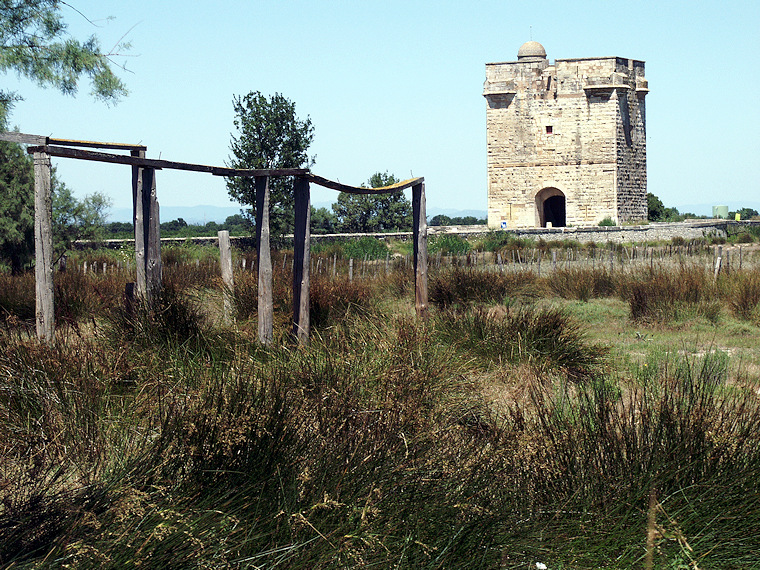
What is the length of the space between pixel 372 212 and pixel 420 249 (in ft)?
106

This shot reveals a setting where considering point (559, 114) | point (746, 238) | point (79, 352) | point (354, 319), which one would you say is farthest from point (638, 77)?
point (79, 352)

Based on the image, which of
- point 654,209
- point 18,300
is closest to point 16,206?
point 18,300

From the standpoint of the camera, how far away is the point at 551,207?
33062 mm

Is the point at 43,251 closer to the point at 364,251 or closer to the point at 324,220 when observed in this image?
the point at 364,251

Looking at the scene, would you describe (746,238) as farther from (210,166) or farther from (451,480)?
(451,480)

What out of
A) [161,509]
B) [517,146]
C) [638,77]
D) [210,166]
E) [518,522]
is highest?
[638,77]

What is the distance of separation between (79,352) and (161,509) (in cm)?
205

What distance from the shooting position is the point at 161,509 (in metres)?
2.37

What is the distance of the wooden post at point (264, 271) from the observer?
217 inches

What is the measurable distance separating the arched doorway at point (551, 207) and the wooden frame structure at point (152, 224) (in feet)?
81.2

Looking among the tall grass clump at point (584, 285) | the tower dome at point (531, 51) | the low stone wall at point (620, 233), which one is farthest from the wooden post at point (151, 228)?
the tower dome at point (531, 51)

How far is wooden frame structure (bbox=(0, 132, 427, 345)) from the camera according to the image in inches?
198

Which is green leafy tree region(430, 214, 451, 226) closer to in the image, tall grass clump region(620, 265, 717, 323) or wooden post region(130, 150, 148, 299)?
tall grass clump region(620, 265, 717, 323)

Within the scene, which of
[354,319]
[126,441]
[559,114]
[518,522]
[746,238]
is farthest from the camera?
[559,114]
